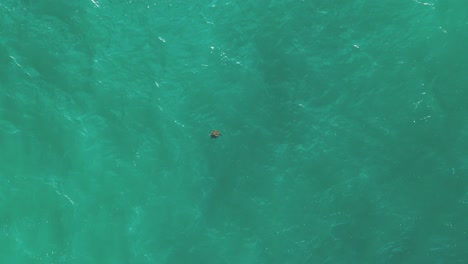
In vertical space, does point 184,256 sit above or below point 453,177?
below

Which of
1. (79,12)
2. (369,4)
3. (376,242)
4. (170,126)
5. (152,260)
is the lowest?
(152,260)

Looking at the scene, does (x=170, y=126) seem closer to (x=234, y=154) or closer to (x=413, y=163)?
(x=234, y=154)

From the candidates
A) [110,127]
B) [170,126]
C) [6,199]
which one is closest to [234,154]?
[170,126]

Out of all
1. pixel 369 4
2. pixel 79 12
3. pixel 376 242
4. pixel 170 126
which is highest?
pixel 369 4

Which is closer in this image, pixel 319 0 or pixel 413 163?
pixel 413 163

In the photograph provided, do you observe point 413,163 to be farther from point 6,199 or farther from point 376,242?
point 6,199

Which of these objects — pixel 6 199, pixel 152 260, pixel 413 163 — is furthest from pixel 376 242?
pixel 6 199
